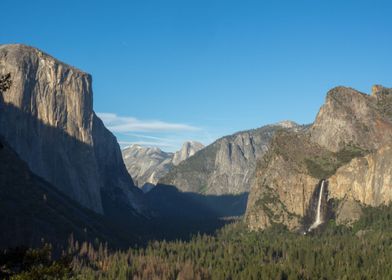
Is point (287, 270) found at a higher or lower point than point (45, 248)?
lower

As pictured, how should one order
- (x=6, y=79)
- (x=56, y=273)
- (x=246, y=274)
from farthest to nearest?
(x=246, y=274), (x=6, y=79), (x=56, y=273)

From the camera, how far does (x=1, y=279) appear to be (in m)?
27.2

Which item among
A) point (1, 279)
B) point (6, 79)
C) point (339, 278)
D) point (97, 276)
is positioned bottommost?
point (97, 276)

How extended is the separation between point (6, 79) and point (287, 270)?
18357 centimetres

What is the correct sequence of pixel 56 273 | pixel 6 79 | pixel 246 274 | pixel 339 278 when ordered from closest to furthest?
1. pixel 56 273
2. pixel 6 79
3. pixel 339 278
4. pixel 246 274

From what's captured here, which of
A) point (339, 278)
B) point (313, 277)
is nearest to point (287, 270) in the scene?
point (313, 277)

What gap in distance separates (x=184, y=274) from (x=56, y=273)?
177 meters

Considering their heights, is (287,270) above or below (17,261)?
below

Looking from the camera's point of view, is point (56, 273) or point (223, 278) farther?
point (223, 278)

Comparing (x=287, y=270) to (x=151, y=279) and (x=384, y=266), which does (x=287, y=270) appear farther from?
(x=151, y=279)

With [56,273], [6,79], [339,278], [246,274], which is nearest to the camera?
[56,273]

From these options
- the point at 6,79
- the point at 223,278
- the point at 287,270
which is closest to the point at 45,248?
the point at 6,79

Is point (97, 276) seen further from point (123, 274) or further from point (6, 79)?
point (6, 79)

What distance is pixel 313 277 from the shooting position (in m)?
187
